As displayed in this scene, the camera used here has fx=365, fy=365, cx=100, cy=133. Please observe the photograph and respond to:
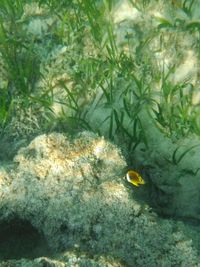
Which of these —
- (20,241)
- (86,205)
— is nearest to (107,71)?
(86,205)

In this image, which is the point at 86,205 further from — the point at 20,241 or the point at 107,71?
the point at 107,71

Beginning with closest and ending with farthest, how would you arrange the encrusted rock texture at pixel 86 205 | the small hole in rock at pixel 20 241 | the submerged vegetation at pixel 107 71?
the encrusted rock texture at pixel 86 205
the small hole in rock at pixel 20 241
the submerged vegetation at pixel 107 71

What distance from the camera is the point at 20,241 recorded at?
3453 millimetres

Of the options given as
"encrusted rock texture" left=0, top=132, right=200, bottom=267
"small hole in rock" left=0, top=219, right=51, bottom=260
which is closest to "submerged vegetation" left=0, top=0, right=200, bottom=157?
"encrusted rock texture" left=0, top=132, right=200, bottom=267

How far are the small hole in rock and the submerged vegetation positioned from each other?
54.2 inches

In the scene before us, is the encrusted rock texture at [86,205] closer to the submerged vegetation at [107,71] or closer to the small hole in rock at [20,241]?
the small hole in rock at [20,241]

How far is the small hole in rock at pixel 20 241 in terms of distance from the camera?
3.38m

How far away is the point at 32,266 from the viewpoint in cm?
248

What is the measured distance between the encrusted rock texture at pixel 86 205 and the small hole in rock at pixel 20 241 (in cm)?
13

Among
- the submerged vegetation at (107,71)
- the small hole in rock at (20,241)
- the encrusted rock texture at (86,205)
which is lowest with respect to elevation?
the small hole in rock at (20,241)

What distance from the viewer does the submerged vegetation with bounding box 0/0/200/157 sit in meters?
4.32

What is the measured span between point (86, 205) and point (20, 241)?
0.81 m

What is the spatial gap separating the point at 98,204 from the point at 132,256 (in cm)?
51

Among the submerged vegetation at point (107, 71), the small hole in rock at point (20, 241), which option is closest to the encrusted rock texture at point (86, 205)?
the small hole in rock at point (20, 241)
